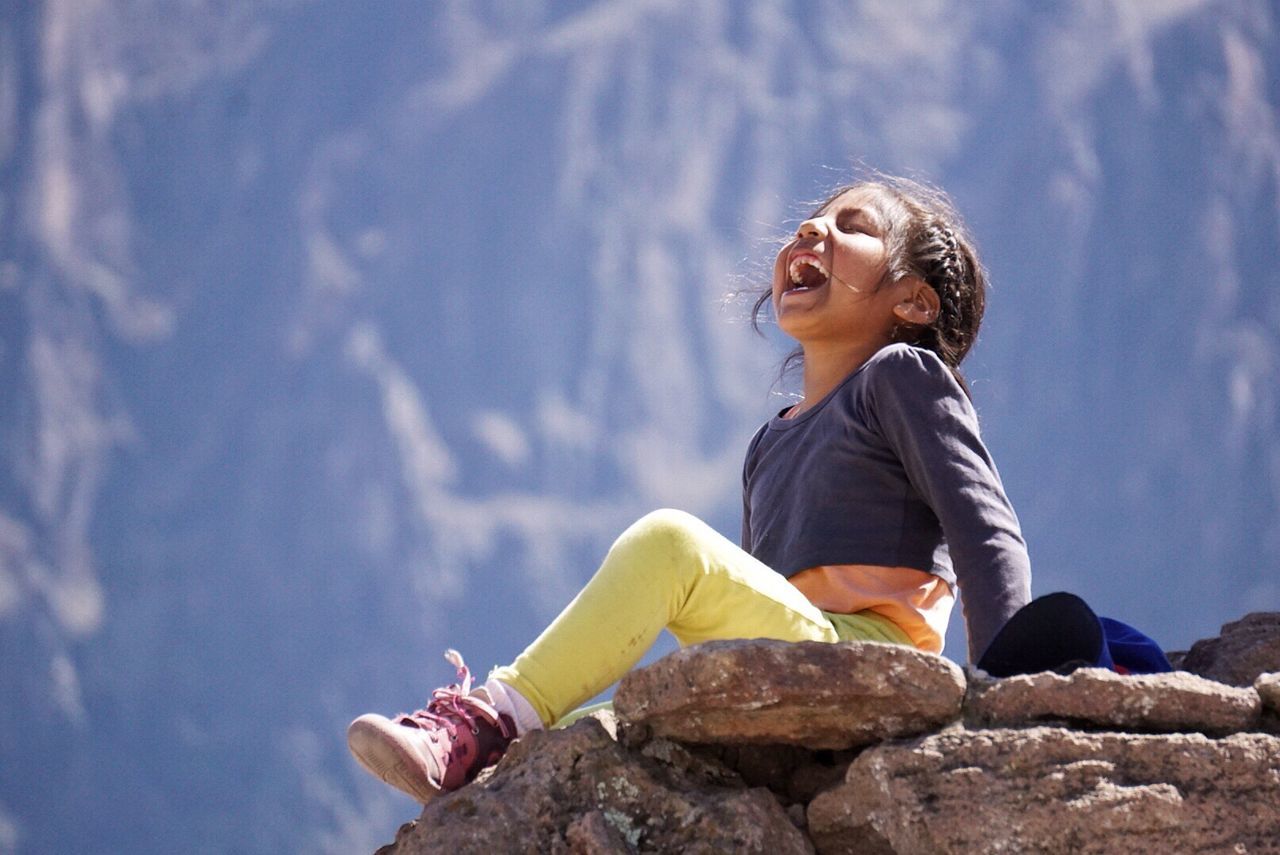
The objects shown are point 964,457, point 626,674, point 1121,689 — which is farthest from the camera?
point 964,457

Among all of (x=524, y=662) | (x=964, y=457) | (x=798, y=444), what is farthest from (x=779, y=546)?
(x=524, y=662)

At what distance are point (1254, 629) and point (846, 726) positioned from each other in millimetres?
686

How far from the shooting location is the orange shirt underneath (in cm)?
177

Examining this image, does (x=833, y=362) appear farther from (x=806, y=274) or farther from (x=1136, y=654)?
(x=1136, y=654)

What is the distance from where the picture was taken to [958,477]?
65.3 inches

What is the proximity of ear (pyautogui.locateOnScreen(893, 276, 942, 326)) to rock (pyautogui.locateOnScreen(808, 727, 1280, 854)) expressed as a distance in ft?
3.06

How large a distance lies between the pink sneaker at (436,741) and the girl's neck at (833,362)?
2.56ft

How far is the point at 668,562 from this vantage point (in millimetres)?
1516

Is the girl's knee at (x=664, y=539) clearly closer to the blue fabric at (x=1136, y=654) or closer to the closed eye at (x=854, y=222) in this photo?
the blue fabric at (x=1136, y=654)

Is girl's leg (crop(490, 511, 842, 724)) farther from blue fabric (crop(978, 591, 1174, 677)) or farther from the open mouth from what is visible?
the open mouth

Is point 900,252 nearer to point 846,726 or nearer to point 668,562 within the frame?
point 668,562

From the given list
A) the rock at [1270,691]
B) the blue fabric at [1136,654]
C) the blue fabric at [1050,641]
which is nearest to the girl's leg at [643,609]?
the blue fabric at [1050,641]

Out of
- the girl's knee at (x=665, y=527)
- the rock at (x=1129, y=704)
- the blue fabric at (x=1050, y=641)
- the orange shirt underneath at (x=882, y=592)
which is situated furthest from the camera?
the orange shirt underneath at (x=882, y=592)

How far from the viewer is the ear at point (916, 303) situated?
83.4 inches
